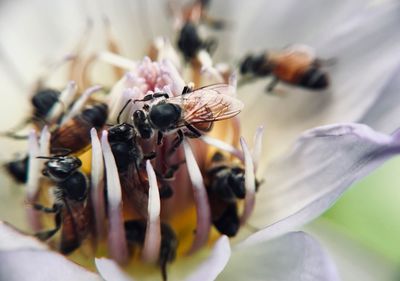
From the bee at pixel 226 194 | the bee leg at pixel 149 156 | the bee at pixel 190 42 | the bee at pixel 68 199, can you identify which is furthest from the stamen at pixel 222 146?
the bee at pixel 190 42

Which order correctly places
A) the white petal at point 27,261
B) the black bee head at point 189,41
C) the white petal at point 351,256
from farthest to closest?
the black bee head at point 189,41 → the white petal at point 351,256 → the white petal at point 27,261

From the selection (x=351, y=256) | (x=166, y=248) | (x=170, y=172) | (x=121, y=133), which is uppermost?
(x=121, y=133)

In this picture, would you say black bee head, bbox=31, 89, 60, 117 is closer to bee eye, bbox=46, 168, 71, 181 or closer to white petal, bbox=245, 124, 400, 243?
bee eye, bbox=46, 168, 71, 181

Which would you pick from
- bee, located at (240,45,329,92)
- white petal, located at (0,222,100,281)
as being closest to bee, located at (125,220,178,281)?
white petal, located at (0,222,100,281)

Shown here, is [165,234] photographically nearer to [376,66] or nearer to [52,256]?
[52,256]

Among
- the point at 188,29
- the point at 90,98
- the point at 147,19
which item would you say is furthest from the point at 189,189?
the point at 147,19

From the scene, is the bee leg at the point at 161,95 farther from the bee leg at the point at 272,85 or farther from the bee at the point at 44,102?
the bee leg at the point at 272,85

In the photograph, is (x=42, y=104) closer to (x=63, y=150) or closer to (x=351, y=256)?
(x=63, y=150)

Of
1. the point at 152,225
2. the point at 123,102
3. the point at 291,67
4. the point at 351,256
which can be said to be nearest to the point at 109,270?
the point at 152,225
